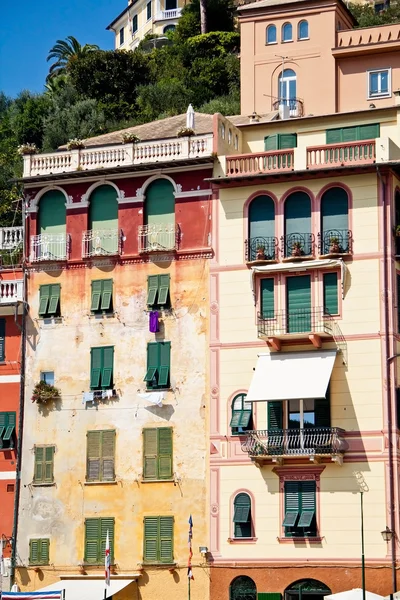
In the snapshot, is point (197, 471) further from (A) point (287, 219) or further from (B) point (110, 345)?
(A) point (287, 219)

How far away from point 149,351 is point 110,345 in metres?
1.97

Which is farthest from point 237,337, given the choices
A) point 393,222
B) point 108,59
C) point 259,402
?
point 108,59

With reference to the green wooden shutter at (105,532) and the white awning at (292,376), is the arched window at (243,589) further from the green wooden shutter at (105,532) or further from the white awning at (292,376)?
→ the white awning at (292,376)

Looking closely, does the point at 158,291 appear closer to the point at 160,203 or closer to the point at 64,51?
the point at 160,203

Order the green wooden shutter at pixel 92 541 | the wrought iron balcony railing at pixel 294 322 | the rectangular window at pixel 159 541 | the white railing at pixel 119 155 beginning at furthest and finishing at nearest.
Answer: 1. the white railing at pixel 119 155
2. the green wooden shutter at pixel 92 541
3. the rectangular window at pixel 159 541
4. the wrought iron balcony railing at pixel 294 322

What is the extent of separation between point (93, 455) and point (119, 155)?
1390cm

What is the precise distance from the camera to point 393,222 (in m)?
62.3

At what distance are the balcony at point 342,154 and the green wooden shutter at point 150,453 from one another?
13.6m

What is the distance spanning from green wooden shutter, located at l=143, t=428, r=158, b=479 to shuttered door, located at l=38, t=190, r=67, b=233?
10883 mm

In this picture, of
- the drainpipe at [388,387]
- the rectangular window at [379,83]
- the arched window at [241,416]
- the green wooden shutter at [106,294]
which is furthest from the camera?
the rectangular window at [379,83]

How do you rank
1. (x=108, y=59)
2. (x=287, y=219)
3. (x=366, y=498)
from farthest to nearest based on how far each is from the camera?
(x=108, y=59) → (x=287, y=219) → (x=366, y=498)

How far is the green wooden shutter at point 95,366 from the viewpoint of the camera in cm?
6569

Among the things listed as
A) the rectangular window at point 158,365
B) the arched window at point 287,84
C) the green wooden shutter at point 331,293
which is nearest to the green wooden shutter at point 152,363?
the rectangular window at point 158,365

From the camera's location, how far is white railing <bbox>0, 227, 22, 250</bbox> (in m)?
71.0
